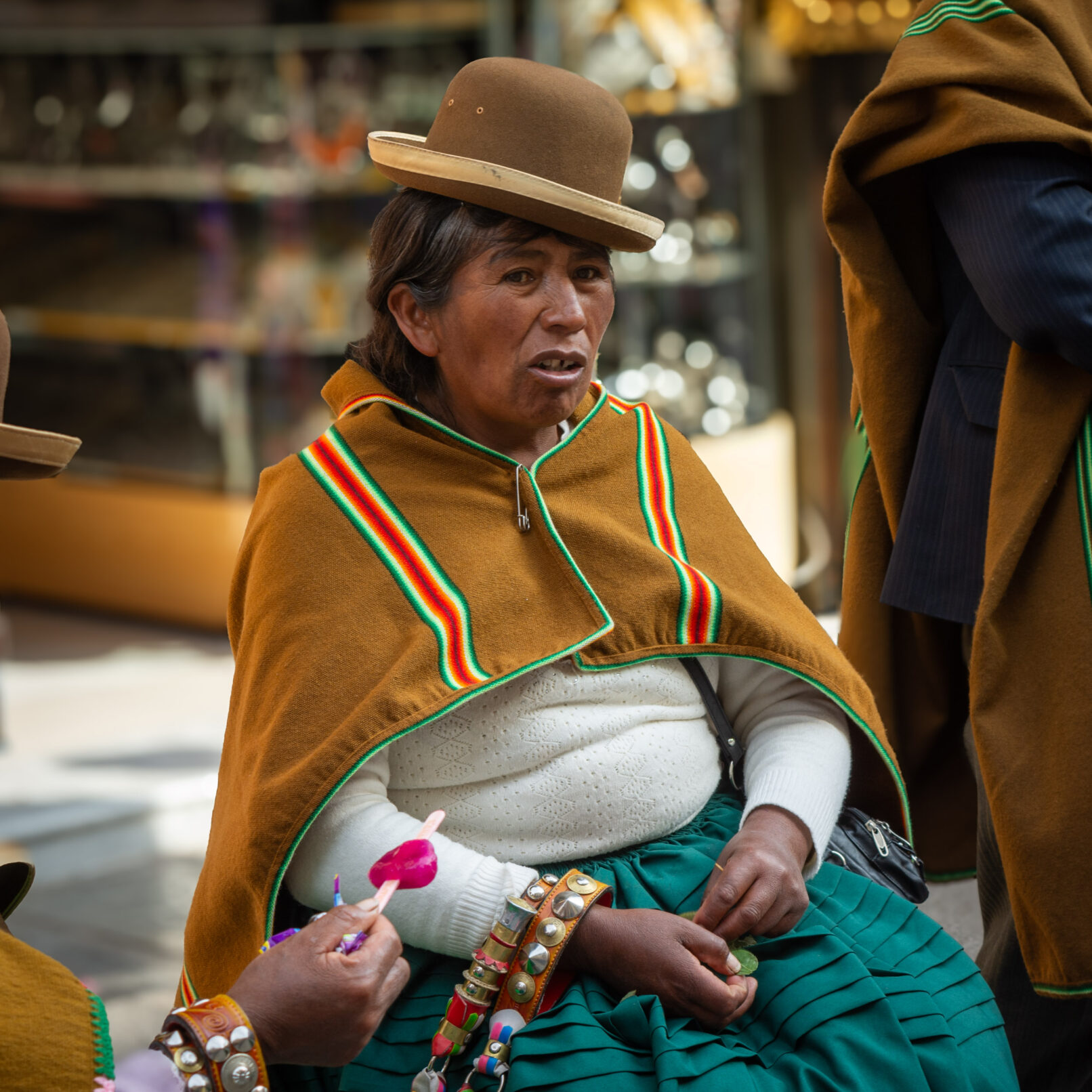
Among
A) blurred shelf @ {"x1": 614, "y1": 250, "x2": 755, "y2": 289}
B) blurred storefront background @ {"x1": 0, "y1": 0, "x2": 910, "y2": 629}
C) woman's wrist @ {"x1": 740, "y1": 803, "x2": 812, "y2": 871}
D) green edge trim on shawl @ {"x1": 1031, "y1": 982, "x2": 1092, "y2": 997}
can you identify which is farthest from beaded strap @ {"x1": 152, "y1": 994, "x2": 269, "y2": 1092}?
blurred shelf @ {"x1": 614, "y1": 250, "x2": 755, "y2": 289}

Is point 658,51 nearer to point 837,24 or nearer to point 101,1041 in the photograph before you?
point 837,24

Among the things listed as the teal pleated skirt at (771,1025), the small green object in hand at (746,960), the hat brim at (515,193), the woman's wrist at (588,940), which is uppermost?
the hat brim at (515,193)

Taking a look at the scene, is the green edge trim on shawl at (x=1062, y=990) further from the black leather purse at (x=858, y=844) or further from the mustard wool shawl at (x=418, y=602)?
the mustard wool shawl at (x=418, y=602)

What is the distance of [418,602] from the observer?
1.78m

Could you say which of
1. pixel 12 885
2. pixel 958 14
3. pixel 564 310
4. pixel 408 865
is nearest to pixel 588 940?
pixel 408 865

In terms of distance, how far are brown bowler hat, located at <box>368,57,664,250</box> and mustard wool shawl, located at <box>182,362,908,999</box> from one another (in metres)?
0.29

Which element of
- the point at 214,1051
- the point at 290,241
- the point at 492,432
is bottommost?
the point at 214,1051

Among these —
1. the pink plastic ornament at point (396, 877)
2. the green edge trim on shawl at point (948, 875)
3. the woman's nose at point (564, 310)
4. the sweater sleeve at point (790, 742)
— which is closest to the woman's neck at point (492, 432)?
the woman's nose at point (564, 310)

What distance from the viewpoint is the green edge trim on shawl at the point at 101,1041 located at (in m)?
1.33

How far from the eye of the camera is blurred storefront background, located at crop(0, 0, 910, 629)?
532 centimetres

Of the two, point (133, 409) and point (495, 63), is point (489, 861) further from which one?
point (133, 409)

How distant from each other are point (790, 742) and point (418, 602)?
552 millimetres

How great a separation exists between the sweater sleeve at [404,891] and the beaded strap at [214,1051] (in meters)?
0.28

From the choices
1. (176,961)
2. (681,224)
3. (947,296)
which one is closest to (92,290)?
(681,224)
